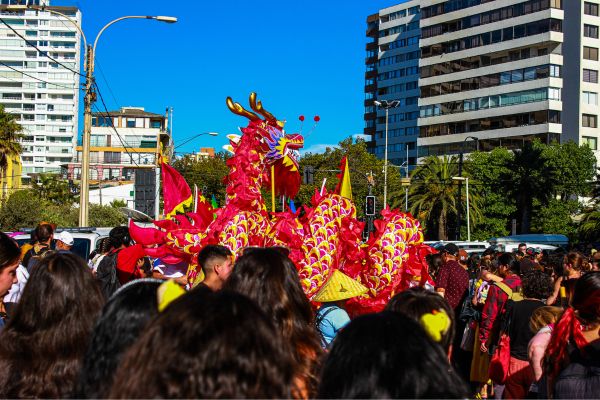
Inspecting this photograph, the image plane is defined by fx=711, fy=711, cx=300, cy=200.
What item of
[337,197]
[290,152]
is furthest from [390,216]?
[290,152]

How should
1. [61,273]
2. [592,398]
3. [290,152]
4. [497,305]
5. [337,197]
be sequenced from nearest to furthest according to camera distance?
[61,273] < [592,398] < [497,305] < [337,197] < [290,152]

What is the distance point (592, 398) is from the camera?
356cm

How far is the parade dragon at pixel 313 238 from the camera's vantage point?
328 inches

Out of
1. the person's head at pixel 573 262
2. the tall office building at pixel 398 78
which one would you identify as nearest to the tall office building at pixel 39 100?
the tall office building at pixel 398 78

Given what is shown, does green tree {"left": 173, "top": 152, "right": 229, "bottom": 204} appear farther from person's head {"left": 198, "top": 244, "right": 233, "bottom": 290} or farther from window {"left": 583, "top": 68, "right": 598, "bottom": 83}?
person's head {"left": 198, "top": 244, "right": 233, "bottom": 290}

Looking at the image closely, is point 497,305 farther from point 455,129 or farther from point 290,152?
point 455,129

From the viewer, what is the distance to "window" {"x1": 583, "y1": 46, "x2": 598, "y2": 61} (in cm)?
5853

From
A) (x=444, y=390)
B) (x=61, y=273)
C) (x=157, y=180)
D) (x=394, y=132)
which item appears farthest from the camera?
(x=394, y=132)

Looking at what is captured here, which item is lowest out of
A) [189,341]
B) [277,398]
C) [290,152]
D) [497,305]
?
[497,305]

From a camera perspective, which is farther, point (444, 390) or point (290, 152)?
point (290, 152)

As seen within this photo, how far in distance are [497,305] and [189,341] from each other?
6114mm

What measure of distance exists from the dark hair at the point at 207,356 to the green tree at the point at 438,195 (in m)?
43.7

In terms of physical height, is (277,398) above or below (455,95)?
below

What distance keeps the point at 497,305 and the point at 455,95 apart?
6195 cm
